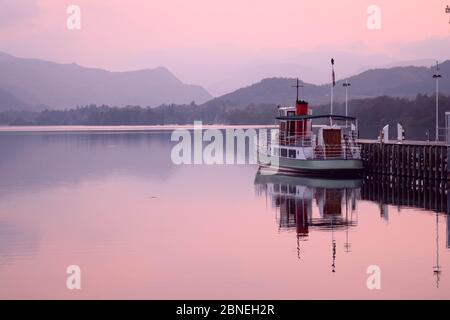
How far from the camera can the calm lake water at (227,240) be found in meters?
28.5

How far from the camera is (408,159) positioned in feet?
216

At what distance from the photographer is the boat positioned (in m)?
65.6

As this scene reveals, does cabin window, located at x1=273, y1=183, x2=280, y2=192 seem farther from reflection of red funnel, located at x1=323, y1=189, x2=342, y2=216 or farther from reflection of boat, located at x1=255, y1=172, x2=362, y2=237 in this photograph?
reflection of red funnel, located at x1=323, y1=189, x2=342, y2=216

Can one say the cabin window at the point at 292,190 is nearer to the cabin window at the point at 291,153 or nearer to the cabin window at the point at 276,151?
the cabin window at the point at 291,153

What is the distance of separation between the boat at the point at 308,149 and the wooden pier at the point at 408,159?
2.40 m

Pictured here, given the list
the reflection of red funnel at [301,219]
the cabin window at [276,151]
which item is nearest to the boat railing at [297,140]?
the cabin window at [276,151]

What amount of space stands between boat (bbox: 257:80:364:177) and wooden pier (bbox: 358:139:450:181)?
240cm

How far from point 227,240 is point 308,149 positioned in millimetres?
29438

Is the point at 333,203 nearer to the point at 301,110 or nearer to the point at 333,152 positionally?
the point at 333,152

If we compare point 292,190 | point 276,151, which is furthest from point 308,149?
point 276,151

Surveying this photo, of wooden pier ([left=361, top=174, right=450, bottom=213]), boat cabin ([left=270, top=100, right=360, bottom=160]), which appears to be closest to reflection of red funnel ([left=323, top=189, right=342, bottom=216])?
wooden pier ([left=361, top=174, right=450, bottom=213])
